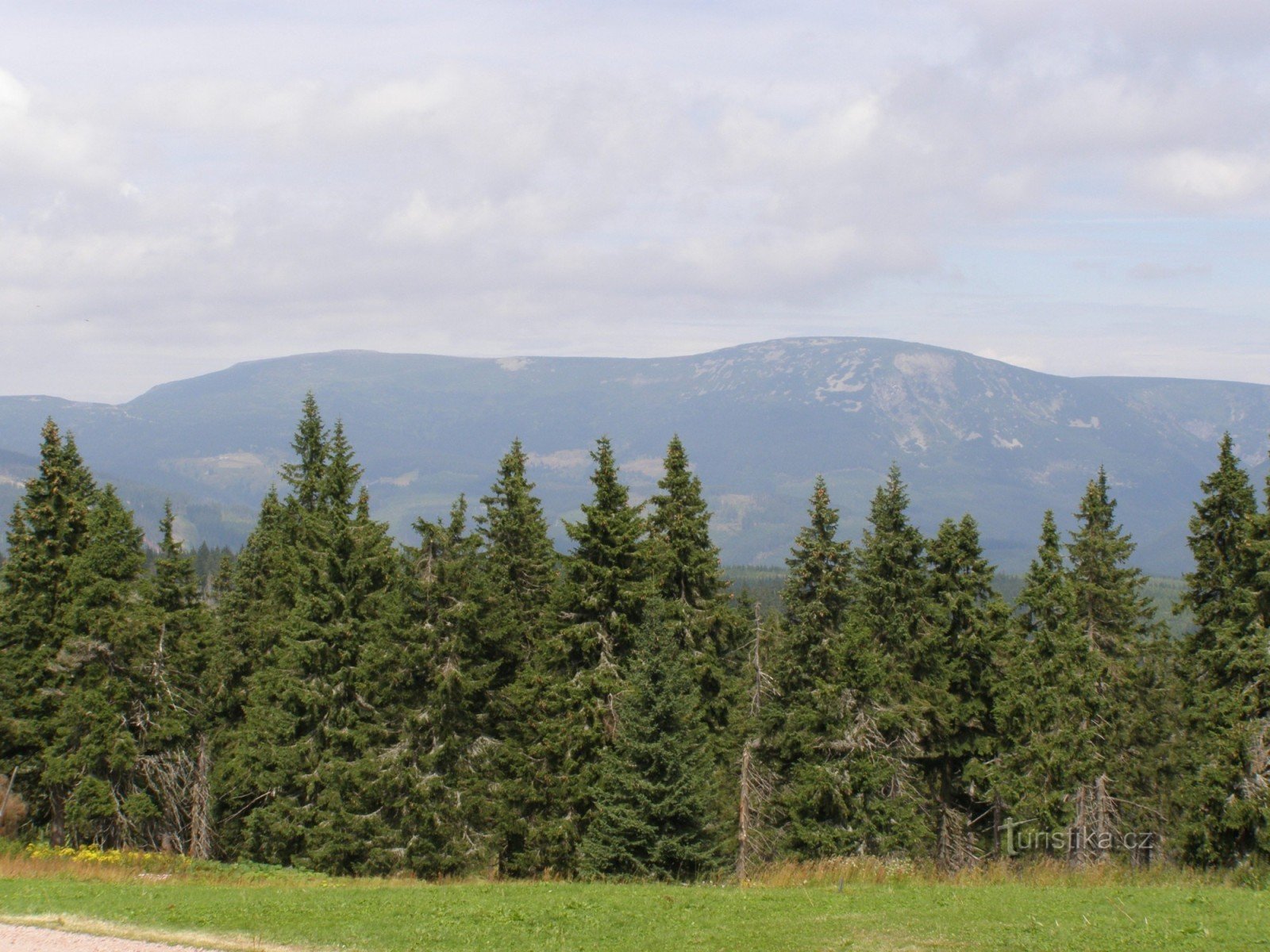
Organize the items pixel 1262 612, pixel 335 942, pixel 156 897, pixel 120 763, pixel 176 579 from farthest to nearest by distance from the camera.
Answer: pixel 176 579 → pixel 120 763 → pixel 1262 612 → pixel 156 897 → pixel 335 942

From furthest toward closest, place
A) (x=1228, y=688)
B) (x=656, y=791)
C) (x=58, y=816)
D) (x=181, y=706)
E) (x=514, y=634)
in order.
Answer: (x=181, y=706)
(x=58, y=816)
(x=514, y=634)
(x=1228, y=688)
(x=656, y=791)

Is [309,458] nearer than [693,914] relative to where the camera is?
No

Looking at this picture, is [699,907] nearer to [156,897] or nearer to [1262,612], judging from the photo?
[156,897]

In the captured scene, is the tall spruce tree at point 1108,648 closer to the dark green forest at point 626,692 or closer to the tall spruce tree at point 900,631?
the dark green forest at point 626,692

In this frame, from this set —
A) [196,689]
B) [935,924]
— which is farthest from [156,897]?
[196,689]

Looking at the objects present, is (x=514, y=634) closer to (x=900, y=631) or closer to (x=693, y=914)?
(x=900, y=631)

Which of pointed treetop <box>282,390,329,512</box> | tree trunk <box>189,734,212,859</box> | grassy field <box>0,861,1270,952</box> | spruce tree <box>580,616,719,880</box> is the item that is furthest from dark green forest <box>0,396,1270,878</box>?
grassy field <box>0,861,1270,952</box>

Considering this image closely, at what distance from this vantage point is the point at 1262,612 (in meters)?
32.5

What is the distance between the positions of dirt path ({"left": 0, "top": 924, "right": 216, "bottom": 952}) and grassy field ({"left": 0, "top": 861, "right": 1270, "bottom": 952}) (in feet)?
2.76

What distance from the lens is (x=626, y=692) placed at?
28.7 metres

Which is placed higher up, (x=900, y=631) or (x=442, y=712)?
(x=900, y=631)

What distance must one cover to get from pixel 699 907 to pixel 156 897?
1094 centimetres

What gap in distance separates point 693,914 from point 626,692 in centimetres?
957

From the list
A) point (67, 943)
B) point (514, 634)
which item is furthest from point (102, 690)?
point (67, 943)
